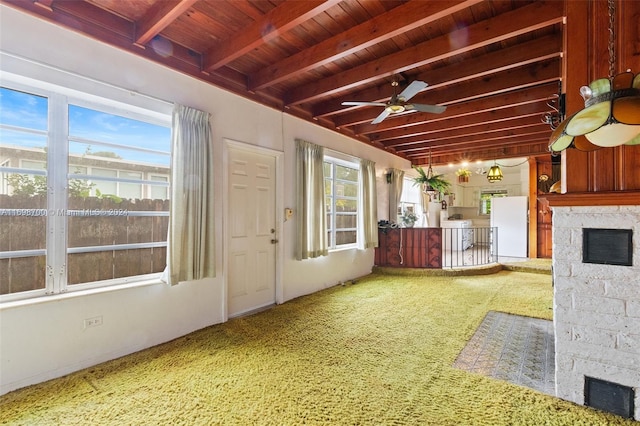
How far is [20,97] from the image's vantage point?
2.24 metres

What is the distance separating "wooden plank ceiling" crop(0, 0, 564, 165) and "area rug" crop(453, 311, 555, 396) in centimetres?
272

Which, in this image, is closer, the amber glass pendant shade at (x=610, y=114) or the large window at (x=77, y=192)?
the amber glass pendant shade at (x=610, y=114)

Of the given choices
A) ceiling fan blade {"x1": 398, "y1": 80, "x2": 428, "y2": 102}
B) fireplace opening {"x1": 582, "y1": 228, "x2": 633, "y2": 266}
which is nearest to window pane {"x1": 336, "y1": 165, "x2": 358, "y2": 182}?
ceiling fan blade {"x1": 398, "y1": 80, "x2": 428, "y2": 102}

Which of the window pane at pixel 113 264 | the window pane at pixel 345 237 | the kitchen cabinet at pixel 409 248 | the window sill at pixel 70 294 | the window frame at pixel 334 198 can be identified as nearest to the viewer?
the window sill at pixel 70 294

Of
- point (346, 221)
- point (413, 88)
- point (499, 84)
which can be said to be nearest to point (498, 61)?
point (499, 84)

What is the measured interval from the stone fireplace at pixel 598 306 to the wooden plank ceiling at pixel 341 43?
1.64m

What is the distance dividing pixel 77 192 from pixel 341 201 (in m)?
3.91

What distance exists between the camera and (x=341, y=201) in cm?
555

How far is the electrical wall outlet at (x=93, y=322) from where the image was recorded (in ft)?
7.95

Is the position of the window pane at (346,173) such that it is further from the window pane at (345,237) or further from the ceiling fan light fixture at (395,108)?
the ceiling fan light fixture at (395,108)

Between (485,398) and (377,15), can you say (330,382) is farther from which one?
(377,15)

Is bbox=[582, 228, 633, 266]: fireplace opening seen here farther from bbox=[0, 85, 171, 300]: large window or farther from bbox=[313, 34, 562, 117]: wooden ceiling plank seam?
bbox=[0, 85, 171, 300]: large window

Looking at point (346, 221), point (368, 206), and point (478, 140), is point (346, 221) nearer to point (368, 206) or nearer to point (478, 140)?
point (368, 206)

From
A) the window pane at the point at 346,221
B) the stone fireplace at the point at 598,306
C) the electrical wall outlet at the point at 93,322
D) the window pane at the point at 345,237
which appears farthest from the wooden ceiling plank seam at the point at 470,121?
the electrical wall outlet at the point at 93,322
